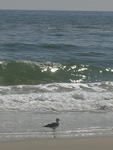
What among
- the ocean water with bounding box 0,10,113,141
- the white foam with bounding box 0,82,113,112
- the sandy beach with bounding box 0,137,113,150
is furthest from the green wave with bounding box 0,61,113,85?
the sandy beach with bounding box 0,137,113,150

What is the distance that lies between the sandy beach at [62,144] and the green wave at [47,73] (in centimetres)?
633

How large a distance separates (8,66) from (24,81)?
1.85 metres

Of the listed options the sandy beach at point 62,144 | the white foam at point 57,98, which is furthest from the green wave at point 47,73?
the sandy beach at point 62,144

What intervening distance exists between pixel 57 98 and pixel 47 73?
176 inches

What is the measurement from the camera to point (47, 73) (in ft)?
48.0

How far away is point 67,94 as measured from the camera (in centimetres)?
1059

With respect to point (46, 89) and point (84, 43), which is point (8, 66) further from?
point (84, 43)

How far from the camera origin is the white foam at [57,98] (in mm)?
9484

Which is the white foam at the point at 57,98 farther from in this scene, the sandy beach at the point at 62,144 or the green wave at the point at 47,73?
the sandy beach at the point at 62,144

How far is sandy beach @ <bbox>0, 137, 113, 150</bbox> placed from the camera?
647 centimetres

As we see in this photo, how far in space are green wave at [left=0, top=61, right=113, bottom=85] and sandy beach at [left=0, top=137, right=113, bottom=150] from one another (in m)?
6.33

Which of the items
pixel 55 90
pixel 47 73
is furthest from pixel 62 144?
pixel 47 73

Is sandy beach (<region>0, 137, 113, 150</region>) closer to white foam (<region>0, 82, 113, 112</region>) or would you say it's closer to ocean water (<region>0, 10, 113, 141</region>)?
ocean water (<region>0, 10, 113, 141</region>)

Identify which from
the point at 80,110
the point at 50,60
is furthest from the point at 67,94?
the point at 50,60
